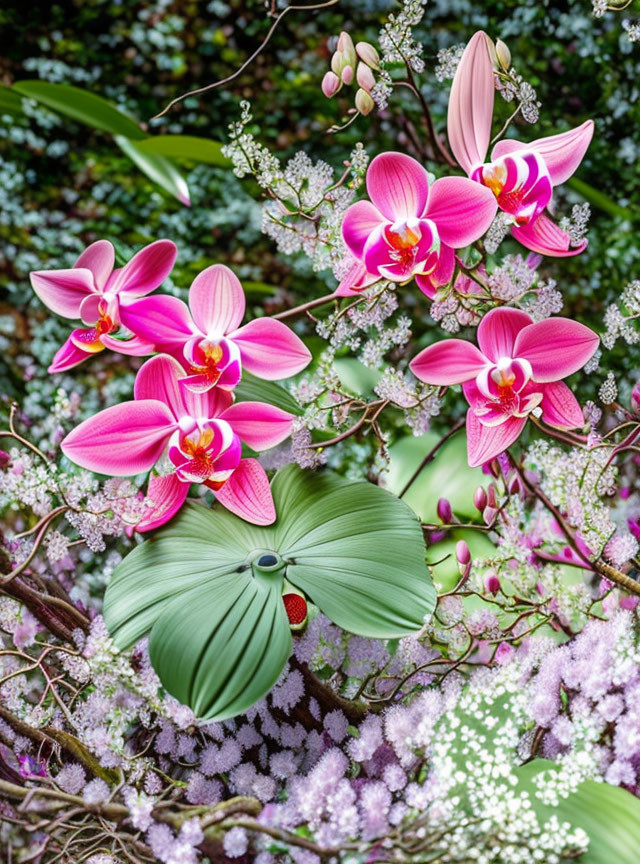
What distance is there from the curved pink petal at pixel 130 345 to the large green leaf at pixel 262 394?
7cm

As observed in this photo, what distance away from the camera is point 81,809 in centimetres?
48

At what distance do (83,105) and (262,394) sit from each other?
0.56 meters

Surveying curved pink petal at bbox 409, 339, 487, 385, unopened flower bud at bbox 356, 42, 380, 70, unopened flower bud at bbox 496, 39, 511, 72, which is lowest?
curved pink petal at bbox 409, 339, 487, 385

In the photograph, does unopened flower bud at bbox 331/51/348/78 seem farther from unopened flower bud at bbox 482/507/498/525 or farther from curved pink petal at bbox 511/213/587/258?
unopened flower bud at bbox 482/507/498/525

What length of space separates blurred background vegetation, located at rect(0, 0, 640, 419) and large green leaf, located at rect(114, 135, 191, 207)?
76 mm

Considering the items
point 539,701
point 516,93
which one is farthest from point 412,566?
point 516,93

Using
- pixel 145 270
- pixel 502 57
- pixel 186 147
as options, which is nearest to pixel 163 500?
pixel 145 270

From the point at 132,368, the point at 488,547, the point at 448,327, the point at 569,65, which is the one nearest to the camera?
the point at 448,327

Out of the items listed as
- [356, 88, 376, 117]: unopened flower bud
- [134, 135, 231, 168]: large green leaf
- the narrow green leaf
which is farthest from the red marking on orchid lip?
the narrow green leaf

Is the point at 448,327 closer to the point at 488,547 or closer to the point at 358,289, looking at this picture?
the point at 358,289

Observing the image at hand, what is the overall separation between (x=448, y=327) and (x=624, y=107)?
1.76ft

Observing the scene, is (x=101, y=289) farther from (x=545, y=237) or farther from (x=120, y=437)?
(x=545, y=237)

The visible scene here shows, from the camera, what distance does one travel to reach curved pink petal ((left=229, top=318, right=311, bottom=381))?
55cm

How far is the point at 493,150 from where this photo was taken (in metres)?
0.55
